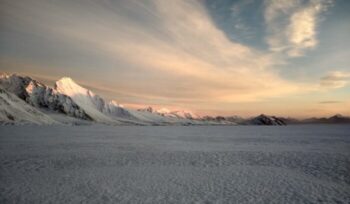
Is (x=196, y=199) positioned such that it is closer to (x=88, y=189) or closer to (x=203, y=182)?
(x=203, y=182)

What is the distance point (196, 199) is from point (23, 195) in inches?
305

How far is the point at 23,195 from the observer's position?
1131cm

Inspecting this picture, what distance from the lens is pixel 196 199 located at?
1113cm

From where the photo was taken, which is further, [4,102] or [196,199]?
[4,102]

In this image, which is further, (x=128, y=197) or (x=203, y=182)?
(x=203, y=182)

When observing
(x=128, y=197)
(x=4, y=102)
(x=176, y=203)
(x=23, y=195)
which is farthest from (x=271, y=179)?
(x=4, y=102)

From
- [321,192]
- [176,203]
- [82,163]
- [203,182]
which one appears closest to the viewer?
[176,203]

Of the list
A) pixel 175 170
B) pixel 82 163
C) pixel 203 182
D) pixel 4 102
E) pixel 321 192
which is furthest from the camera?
pixel 4 102

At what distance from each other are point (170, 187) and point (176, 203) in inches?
92.2

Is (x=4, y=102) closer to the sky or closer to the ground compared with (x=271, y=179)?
closer to the sky

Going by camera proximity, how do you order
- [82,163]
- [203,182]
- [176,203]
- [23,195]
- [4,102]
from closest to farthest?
[176,203] < [23,195] < [203,182] < [82,163] < [4,102]

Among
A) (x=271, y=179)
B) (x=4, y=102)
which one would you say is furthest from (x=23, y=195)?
(x=4, y=102)

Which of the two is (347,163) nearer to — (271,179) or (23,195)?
(271,179)

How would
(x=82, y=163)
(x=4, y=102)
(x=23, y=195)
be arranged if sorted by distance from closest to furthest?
(x=23, y=195), (x=82, y=163), (x=4, y=102)
